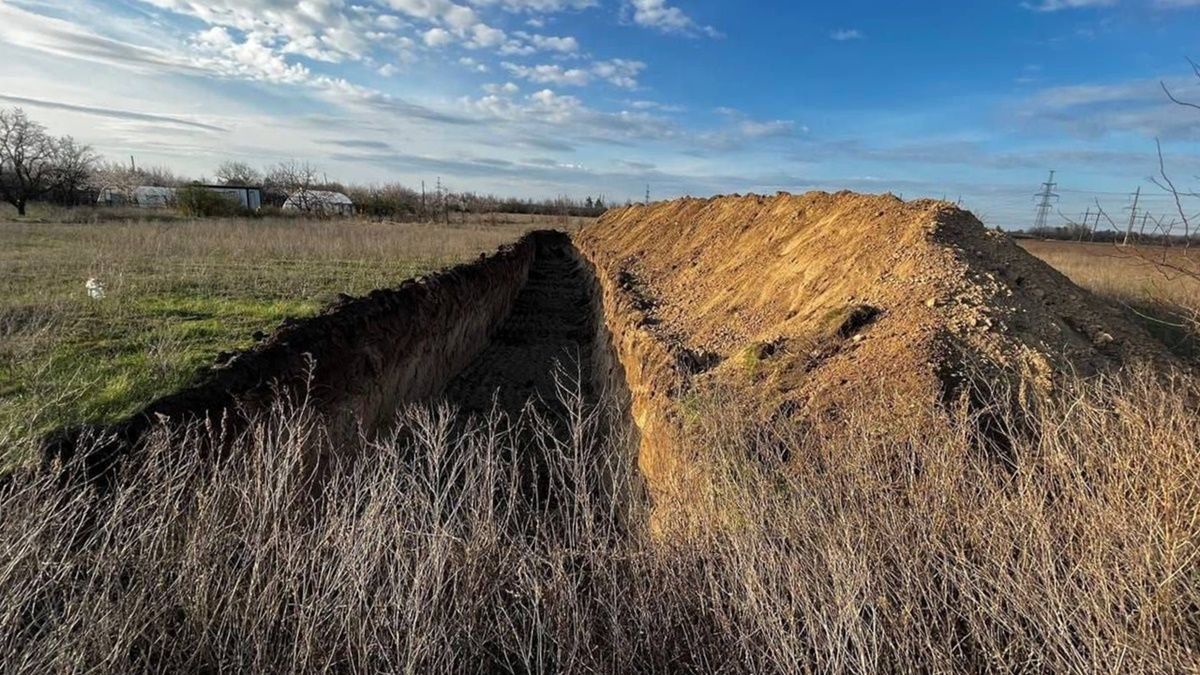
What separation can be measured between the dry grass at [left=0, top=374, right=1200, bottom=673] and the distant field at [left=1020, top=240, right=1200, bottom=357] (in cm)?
125

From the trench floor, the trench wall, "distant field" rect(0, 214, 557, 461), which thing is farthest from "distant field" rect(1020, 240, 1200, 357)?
"distant field" rect(0, 214, 557, 461)

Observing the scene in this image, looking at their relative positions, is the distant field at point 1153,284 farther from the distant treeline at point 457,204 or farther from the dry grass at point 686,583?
the distant treeline at point 457,204

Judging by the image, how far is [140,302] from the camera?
9.84m

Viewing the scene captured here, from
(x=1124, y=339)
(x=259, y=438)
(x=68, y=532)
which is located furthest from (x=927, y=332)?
(x=68, y=532)

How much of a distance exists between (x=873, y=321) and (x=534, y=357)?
356 inches

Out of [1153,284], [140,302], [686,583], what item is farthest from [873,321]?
[140,302]

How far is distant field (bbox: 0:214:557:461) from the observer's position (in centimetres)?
575

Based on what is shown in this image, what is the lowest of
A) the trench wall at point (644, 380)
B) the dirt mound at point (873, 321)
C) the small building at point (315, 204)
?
the trench wall at point (644, 380)

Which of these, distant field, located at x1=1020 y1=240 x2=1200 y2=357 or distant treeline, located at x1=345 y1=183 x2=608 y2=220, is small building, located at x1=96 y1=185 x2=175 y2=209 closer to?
distant treeline, located at x1=345 y1=183 x2=608 y2=220

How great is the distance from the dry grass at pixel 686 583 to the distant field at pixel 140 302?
147cm

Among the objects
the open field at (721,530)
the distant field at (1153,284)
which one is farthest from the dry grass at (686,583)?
the distant field at (1153,284)

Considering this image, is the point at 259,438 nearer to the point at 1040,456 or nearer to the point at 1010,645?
the point at 1010,645

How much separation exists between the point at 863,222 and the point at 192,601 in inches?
410

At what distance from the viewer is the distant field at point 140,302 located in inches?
226
